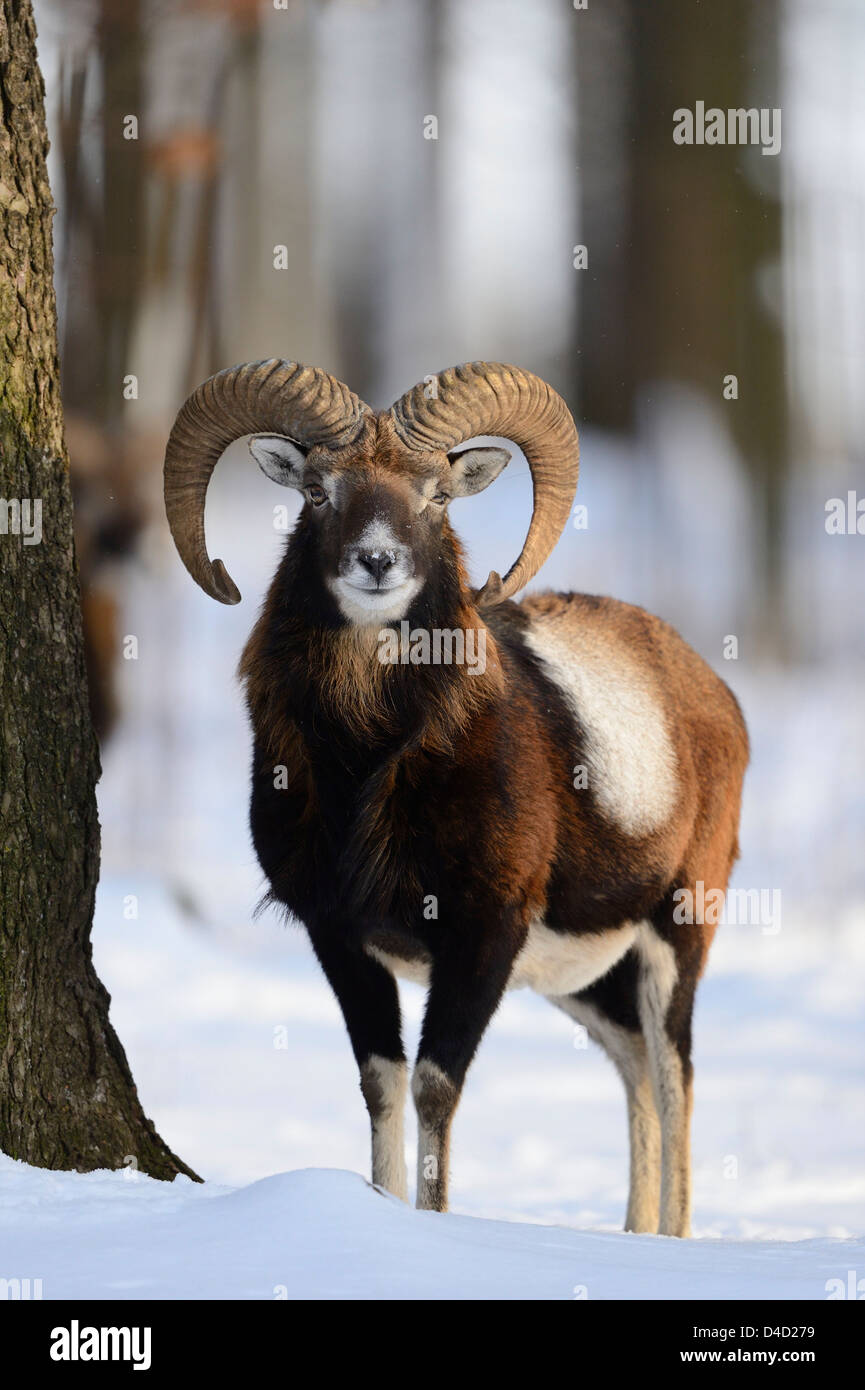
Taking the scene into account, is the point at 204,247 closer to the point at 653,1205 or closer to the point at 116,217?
the point at 116,217

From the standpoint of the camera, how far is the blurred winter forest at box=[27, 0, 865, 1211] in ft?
46.7

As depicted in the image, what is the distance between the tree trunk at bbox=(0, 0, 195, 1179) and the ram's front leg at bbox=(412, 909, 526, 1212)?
896 mm

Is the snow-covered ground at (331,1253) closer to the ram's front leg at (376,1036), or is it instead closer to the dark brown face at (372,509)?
the ram's front leg at (376,1036)

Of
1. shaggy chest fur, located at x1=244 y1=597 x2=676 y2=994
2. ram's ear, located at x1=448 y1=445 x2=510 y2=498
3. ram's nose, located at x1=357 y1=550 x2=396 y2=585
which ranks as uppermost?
ram's ear, located at x1=448 y1=445 x2=510 y2=498

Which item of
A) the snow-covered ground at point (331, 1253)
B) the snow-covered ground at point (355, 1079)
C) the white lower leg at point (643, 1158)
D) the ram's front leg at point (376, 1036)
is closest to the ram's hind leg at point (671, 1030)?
the white lower leg at point (643, 1158)

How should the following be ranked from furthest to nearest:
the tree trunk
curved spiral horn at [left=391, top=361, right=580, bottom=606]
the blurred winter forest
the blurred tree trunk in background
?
the blurred tree trunk in background → the blurred winter forest → curved spiral horn at [left=391, top=361, right=580, bottom=606] → the tree trunk

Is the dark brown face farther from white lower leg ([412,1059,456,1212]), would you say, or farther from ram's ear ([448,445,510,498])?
white lower leg ([412,1059,456,1212])

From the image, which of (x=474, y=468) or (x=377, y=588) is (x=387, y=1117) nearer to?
(x=377, y=588)

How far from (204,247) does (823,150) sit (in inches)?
263

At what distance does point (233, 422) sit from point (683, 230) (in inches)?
460

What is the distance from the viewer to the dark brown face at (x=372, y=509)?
17.3 ft

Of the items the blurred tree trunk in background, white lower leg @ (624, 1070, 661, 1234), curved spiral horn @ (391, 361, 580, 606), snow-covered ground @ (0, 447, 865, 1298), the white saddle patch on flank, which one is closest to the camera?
snow-covered ground @ (0, 447, 865, 1298)

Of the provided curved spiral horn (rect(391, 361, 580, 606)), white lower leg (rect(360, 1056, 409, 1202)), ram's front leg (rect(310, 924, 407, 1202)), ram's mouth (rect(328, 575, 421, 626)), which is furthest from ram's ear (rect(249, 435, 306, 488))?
white lower leg (rect(360, 1056, 409, 1202))

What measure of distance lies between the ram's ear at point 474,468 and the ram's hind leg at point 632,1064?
2.36 metres
